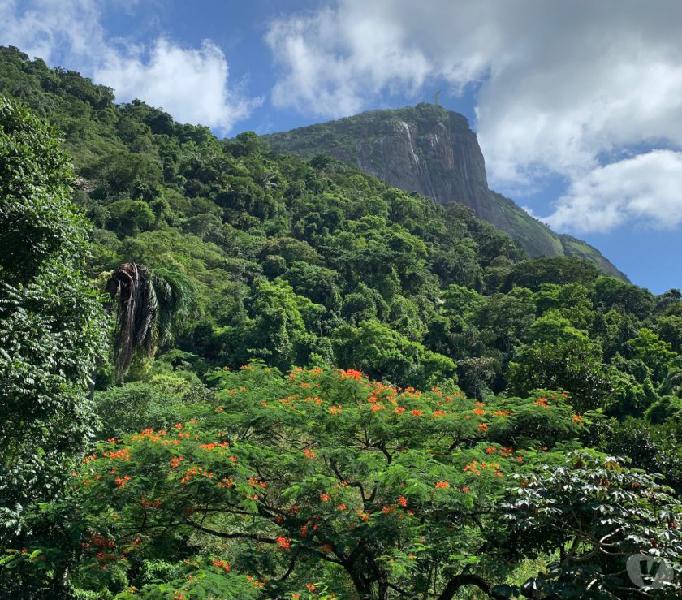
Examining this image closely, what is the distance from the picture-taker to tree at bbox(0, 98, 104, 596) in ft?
28.0

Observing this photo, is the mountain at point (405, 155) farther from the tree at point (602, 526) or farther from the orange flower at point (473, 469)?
the tree at point (602, 526)

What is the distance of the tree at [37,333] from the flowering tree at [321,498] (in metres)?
0.73

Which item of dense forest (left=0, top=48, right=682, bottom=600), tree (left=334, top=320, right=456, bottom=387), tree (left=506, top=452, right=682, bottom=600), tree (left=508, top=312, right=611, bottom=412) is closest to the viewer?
tree (left=506, top=452, right=682, bottom=600)

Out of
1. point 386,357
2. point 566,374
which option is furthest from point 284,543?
point 386,357

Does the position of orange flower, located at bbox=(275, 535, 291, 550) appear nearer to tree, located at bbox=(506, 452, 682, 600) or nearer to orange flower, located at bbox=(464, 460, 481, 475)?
orange flower, located at bbox=(464, 460, 481, 475)

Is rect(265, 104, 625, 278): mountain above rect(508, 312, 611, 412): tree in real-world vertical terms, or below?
above

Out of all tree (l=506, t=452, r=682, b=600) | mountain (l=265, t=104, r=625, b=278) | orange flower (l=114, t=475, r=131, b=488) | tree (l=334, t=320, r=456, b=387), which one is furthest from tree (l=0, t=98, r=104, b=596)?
mountain (l=265, t=104, r=625, b=278)

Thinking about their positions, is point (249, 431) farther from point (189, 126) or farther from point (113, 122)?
point (189, 126)

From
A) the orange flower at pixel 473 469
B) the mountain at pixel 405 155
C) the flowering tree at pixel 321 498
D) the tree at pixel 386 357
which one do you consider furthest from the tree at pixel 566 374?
the mountain at pixel 405 155

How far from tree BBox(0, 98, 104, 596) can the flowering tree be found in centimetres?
73

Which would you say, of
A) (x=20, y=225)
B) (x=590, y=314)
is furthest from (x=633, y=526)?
(x=590, y=314)

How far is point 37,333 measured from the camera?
880 centimetres

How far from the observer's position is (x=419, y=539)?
818 cm

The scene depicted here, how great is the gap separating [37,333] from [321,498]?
15.6ft
